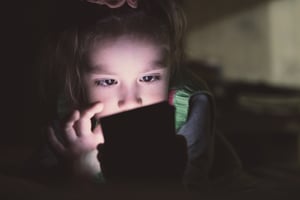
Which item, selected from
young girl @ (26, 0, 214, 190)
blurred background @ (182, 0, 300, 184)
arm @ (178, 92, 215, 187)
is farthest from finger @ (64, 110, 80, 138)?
blurred background @ (182, 0, 300, 184)

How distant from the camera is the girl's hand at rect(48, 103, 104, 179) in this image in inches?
19.8

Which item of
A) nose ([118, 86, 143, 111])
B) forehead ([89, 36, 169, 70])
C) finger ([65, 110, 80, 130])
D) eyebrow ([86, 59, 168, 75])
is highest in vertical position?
forehead ([89, 36, 169, 70])

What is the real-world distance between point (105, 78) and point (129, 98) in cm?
3

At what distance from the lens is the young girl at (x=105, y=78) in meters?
0.51

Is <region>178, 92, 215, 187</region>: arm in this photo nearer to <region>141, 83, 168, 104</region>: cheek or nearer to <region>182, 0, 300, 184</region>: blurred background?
<region>141, 83, 168, 104</region>: cheek

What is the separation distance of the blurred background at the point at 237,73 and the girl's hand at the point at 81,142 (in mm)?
32

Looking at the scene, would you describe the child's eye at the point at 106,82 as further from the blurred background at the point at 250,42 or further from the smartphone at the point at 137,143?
the blurred background at the point at 250,42

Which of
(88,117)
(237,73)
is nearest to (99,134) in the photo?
(88,117)

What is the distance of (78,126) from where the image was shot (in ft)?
1.67

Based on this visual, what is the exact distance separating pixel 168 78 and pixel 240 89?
631 millimetres

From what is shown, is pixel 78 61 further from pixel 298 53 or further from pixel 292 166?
pixel 298 53

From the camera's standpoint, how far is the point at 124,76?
505 mm

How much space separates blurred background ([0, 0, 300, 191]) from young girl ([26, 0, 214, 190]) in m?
0.03

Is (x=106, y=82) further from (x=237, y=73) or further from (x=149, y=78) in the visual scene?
(x=237, y=73)
